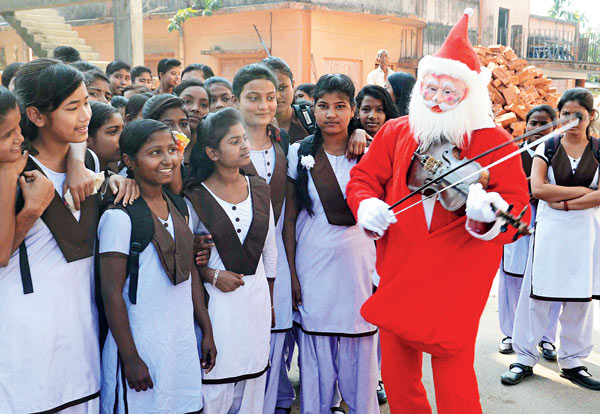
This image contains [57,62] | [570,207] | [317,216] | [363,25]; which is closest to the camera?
[57,62]

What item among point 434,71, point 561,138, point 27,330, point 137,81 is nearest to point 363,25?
point 137,81

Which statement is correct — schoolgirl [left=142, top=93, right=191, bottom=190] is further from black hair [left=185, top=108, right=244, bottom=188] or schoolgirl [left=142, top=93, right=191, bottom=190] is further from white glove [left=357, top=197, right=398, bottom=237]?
white glove [left=357, top=197, right=398, bottom=237]

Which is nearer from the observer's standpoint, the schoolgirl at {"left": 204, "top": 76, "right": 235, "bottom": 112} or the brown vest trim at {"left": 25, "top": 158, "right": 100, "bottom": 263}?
the brown vest trim at {"left": 25, "top": 158, "right": 100, "bottom": 263}

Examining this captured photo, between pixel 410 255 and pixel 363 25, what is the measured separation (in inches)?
Answer: 535

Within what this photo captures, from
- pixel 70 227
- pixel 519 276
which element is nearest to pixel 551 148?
pixel 519 276

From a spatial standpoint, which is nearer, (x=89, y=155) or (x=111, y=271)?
(x=111, y=271)

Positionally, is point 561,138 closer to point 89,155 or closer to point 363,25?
point 89,155

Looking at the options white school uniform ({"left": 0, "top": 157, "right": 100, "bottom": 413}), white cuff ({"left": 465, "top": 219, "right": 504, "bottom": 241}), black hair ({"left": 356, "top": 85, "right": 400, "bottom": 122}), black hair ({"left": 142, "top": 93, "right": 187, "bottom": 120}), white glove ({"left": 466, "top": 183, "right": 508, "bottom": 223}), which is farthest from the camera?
black hair ({"left": 356, "top": 85, "right": 400, "bottom": 122})

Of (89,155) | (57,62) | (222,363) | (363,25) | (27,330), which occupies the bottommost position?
(222,363)

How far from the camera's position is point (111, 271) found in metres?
2.39

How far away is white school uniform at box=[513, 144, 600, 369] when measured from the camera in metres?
4.02

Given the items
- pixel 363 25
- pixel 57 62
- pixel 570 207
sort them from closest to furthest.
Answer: pixel 57 62
pixel 570 207
pixel 363 25

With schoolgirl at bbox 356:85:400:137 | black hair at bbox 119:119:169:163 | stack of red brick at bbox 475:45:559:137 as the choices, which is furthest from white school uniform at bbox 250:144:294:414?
stack of red brick at bbox 475:45:559:137

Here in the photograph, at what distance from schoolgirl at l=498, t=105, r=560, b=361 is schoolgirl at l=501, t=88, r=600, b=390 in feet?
0.66
